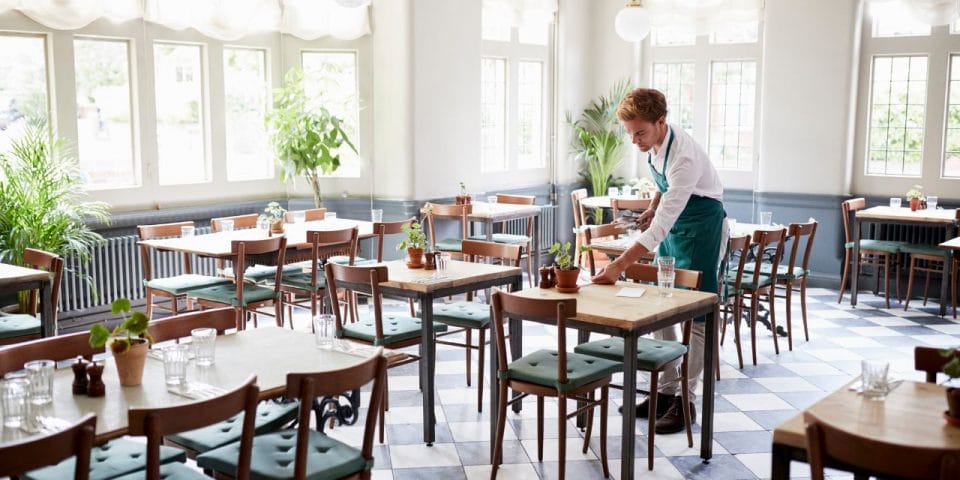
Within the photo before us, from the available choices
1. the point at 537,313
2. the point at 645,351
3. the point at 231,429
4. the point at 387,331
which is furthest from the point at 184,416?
the point at 645,351

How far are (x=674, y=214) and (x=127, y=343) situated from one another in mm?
2565

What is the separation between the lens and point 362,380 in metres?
2.92

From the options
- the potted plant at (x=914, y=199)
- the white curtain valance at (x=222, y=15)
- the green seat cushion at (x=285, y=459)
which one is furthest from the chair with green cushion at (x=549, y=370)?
the potted plant at (x=914, y=199)

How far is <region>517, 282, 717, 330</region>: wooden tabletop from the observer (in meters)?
3.76

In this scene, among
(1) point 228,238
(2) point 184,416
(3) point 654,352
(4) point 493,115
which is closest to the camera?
(2) point 184,416

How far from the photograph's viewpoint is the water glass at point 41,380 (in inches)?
109

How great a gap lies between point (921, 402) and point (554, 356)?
180 cm

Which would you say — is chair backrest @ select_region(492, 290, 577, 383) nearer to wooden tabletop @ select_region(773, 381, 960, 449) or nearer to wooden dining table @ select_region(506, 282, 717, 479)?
wooden dining table @ select_region(506, 282, 717, 479)

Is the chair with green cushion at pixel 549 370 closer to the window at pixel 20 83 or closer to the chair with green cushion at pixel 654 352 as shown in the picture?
the chair with green cushion at pixel 654 352

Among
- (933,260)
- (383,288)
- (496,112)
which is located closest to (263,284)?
(383,288)

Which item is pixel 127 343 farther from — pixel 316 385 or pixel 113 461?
pixel 316 385

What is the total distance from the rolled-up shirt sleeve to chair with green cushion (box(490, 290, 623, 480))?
0.70 metres

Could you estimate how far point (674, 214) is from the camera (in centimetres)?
448

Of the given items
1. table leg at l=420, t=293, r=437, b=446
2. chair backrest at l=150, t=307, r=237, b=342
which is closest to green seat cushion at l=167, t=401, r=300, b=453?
chair backrest at l=150, t=307, r=237, b=342
